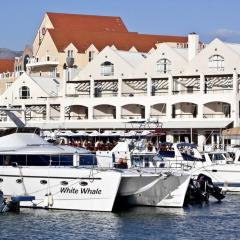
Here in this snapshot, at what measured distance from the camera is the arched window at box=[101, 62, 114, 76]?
10366 centimetres

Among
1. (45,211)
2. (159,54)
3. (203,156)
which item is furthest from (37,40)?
(45,211)

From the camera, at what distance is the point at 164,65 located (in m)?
99.8

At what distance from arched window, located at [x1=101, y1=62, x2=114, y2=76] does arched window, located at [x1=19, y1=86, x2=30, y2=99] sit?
11.4 metres

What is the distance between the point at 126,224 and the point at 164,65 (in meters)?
56.5

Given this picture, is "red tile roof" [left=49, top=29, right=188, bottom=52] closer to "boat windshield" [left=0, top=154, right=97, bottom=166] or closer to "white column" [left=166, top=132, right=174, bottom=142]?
"white column" [left=166, top=132, right=174, bottom=142]

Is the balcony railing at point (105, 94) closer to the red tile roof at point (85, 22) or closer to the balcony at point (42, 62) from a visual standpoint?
the balcony at point (42, 62)

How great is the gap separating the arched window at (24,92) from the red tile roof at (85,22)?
55.1ft

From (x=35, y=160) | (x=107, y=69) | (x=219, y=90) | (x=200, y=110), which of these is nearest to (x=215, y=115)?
(x=200, y=110)

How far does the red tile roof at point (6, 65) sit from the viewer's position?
136875 mm

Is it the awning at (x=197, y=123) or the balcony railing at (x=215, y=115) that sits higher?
the balcony railing at (x=215, y=115)

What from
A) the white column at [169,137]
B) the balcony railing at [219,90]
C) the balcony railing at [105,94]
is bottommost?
the white column at [169,137]

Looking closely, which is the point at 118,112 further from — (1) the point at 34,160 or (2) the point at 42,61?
(1) the point at 34,160

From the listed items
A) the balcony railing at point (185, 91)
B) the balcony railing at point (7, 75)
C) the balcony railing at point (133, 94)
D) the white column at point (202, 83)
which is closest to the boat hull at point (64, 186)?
the white column at point (202, 83)

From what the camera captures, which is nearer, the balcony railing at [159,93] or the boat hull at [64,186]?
the boat hull at [64,186]
